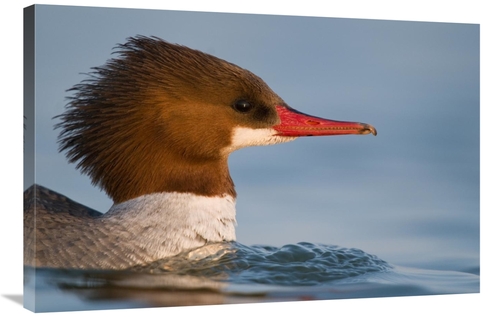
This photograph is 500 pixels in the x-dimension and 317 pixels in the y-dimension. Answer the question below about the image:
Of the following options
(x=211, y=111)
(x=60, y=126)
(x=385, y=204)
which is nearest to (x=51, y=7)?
(x=60, y=126)

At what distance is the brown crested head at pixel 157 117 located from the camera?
21.8 ft

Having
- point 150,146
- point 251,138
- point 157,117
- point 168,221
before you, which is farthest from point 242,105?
point 168,221

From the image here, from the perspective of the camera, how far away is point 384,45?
7.73m

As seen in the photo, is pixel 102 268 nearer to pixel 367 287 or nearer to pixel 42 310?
pixel 42 310

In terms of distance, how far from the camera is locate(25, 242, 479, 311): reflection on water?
6.56 meters

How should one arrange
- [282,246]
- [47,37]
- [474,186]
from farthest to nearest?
[474,186] < [282,246] < [47,37]

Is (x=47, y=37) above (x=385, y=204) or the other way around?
above

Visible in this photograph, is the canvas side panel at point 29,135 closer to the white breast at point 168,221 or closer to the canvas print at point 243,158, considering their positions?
the canvas print at point 243,158

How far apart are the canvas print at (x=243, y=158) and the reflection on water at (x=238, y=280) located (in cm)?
1

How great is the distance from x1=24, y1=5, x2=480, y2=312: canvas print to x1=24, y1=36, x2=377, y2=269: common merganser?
0.01 metres

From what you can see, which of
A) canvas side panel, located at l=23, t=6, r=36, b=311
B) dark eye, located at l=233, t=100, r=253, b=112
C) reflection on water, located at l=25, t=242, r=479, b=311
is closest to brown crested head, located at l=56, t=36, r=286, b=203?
dark eye, located at l=233, t=100, r=253, b=112

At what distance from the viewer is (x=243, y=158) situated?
23.9 ft

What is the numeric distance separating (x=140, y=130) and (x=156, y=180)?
1.24ft

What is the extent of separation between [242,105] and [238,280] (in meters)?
1.28
